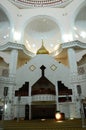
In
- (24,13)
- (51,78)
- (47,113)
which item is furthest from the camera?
(24,13)

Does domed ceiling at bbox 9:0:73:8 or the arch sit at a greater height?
domed ceiling at bbox 9:0:73:8

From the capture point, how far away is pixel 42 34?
2202 centimetres

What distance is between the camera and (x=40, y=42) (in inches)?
852

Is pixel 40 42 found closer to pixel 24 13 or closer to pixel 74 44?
pixel 24 13

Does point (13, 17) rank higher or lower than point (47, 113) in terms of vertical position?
higher

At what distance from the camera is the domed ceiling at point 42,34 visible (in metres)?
20.7

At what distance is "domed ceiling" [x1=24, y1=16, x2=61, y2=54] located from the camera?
2072 cm

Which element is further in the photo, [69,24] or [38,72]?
[69,24]

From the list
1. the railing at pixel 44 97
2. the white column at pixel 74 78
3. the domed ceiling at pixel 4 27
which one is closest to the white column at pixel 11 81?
the railing at pixel 44 97

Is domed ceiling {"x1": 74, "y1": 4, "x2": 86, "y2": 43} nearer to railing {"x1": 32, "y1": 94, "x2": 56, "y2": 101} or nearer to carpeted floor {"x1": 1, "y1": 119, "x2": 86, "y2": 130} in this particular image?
railing {"x1": 32, "y1": 94, "x2": 56, "y2": 101}

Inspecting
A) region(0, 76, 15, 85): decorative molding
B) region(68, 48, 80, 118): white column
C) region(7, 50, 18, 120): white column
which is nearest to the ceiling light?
region(68, 48, 80, 118): white column

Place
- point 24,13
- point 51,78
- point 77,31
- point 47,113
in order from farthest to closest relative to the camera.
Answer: point 24,13 < point 77,31 < point 51,78 < point 47,113

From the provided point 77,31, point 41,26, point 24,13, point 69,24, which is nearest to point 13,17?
point 24,13

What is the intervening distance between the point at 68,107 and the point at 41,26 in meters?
13.7
